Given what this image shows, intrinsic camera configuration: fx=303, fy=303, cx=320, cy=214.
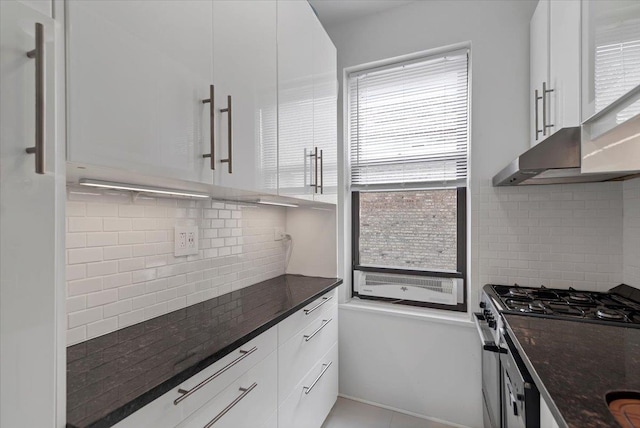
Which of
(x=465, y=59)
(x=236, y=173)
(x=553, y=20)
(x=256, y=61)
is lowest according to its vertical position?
(x=236, y=173)

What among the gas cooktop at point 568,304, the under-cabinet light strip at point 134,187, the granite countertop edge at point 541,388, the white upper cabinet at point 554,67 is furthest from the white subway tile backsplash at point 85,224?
the white upper cabinet at point 554,67

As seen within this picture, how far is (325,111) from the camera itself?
6.63ft

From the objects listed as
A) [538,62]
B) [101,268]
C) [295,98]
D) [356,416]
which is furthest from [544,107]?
[356,416]

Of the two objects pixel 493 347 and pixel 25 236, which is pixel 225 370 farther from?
pixel 493 347

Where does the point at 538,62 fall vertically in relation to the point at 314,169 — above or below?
above

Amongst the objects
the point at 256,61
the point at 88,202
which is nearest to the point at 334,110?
the point at 256,61

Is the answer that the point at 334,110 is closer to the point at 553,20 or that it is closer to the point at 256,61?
the point at 256,61

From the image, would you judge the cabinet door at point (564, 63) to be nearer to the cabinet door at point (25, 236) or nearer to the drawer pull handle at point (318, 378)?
the cabinet door at point (25, 236)

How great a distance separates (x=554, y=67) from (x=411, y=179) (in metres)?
1.05

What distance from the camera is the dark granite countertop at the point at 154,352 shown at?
0.71m

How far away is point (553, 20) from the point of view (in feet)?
4.99

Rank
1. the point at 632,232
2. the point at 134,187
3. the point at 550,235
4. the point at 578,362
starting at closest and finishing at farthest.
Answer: the point at 578,362, the point at 134,187, the point at 632,232, the point at 550,235

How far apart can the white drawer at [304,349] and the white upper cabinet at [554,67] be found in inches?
62.3

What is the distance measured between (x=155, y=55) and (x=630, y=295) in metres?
2.41
